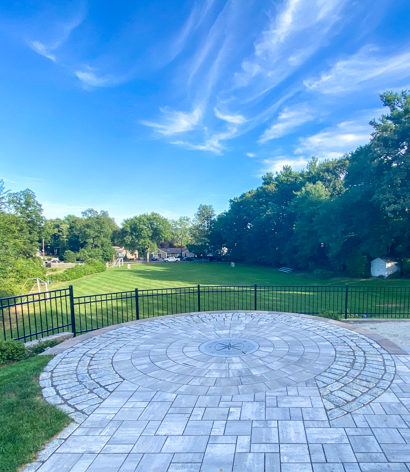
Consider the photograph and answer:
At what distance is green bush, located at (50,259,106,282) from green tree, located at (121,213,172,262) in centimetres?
1489

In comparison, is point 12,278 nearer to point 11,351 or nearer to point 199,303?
point 11,351

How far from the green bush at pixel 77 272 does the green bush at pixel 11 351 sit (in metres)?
24.7

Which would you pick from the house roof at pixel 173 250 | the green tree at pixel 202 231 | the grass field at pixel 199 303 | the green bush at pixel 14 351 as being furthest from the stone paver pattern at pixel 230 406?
the house roof at pixel 173 250

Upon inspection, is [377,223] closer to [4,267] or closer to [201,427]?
[201,427]

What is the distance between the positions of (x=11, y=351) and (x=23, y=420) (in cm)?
297

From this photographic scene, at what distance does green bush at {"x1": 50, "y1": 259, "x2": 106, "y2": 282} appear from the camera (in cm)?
2916

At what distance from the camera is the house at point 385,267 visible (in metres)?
22.4

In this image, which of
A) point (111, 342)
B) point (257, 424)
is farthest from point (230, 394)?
point (111, 342)

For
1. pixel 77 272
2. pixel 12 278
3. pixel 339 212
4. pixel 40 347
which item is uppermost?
pixel 339 212

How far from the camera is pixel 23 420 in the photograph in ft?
11.3

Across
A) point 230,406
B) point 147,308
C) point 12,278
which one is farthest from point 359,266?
point 12,278

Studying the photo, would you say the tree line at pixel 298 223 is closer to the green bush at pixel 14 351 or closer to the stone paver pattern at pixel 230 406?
the green bush at pixel 14 351

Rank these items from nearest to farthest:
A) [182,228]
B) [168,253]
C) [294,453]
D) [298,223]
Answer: [294,453]
[298,223]
[168,253]
[182,228]

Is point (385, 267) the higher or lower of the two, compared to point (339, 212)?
lower
